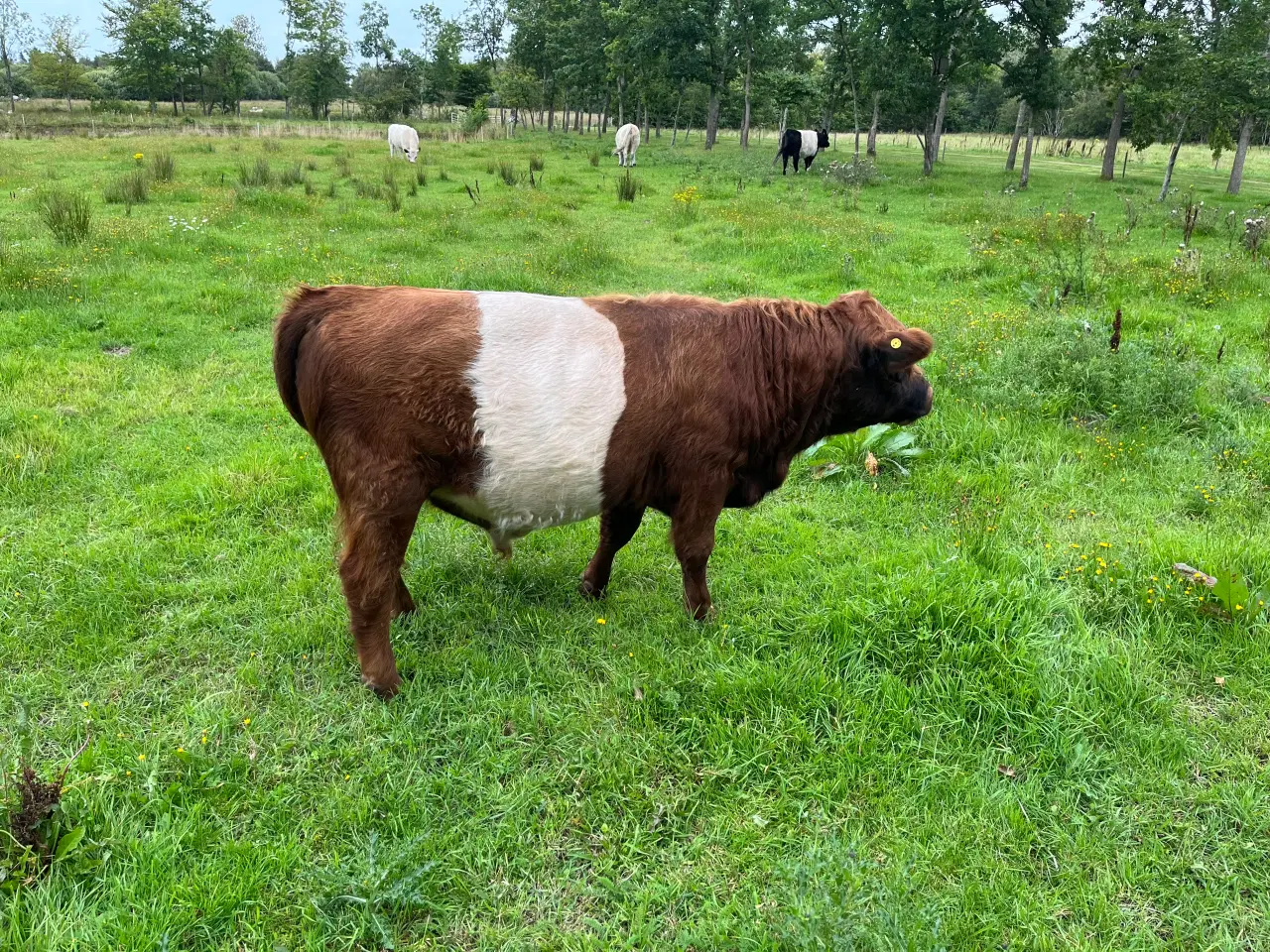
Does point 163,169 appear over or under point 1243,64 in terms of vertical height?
under

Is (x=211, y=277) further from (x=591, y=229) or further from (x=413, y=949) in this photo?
(x=413, y=949)

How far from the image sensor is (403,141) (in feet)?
86.3

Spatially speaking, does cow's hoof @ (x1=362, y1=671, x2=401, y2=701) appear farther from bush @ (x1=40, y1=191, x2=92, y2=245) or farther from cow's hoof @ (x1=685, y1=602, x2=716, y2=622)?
bush @ (x1=40, y1=191, x2=92, y2=245)

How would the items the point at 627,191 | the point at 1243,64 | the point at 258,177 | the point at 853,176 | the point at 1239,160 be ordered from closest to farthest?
1. the point at 1243,64
2. the point at 258,177
3. the point at 627,191
4. the point at 1239,160
5. the point at 853,176

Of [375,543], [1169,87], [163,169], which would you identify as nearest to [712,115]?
[1169,87]

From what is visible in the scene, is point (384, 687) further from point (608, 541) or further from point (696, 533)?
point (696, 533)

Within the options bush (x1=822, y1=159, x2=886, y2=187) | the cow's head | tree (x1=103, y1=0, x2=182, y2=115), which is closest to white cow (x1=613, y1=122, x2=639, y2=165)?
bush (x1=822, y1=159, x2=886, y2=187)

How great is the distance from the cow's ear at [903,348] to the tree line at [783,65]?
15.7 meters

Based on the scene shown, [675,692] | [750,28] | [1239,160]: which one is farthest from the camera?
[750,28]

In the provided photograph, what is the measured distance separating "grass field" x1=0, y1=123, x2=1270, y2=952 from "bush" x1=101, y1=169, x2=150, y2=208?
26.7ft

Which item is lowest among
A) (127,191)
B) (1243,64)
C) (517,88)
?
(127,191)

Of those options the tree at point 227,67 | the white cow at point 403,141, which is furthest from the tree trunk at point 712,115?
the tree at point 227,67

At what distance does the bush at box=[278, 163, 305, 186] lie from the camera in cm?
1541

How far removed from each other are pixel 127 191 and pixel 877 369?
1445cm
